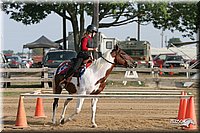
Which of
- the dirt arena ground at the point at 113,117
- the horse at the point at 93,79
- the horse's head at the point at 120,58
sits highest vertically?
the horse's head at the point at 120,58

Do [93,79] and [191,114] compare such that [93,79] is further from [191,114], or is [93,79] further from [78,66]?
[191,114]

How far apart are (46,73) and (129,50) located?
23.3 meters

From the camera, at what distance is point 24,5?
40438mm

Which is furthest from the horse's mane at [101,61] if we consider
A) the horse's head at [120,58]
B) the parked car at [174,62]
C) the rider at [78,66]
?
the parked car at [174,62]

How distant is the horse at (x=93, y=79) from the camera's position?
38.7ft

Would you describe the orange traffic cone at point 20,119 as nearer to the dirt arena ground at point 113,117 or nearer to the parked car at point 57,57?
the dirt arena ground at point 113,117

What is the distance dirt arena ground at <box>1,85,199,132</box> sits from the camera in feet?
37.5

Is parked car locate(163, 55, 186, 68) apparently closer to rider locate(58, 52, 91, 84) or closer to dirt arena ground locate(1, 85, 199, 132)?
dirt arena ground locate(1, 85, 199, 132)

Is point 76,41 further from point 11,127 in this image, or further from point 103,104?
point 11,127

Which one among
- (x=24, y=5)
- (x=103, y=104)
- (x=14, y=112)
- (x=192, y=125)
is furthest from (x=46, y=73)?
(x=24, y=5)

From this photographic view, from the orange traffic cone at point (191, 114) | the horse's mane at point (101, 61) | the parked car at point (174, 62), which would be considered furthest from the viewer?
the parked car at point (174, 62)

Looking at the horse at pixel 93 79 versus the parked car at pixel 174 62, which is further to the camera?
the parked car at pixel 174 62

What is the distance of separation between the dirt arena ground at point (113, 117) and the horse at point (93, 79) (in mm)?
499

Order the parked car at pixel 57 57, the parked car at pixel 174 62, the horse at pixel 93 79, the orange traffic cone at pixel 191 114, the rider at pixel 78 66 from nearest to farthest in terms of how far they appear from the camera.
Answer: the orange traffic cone at pixel 191 114, the horse at pixel 93 79, the rider at pixel 78 66, the parked car at pixel 57 57, the parked car at pixel 174 62
